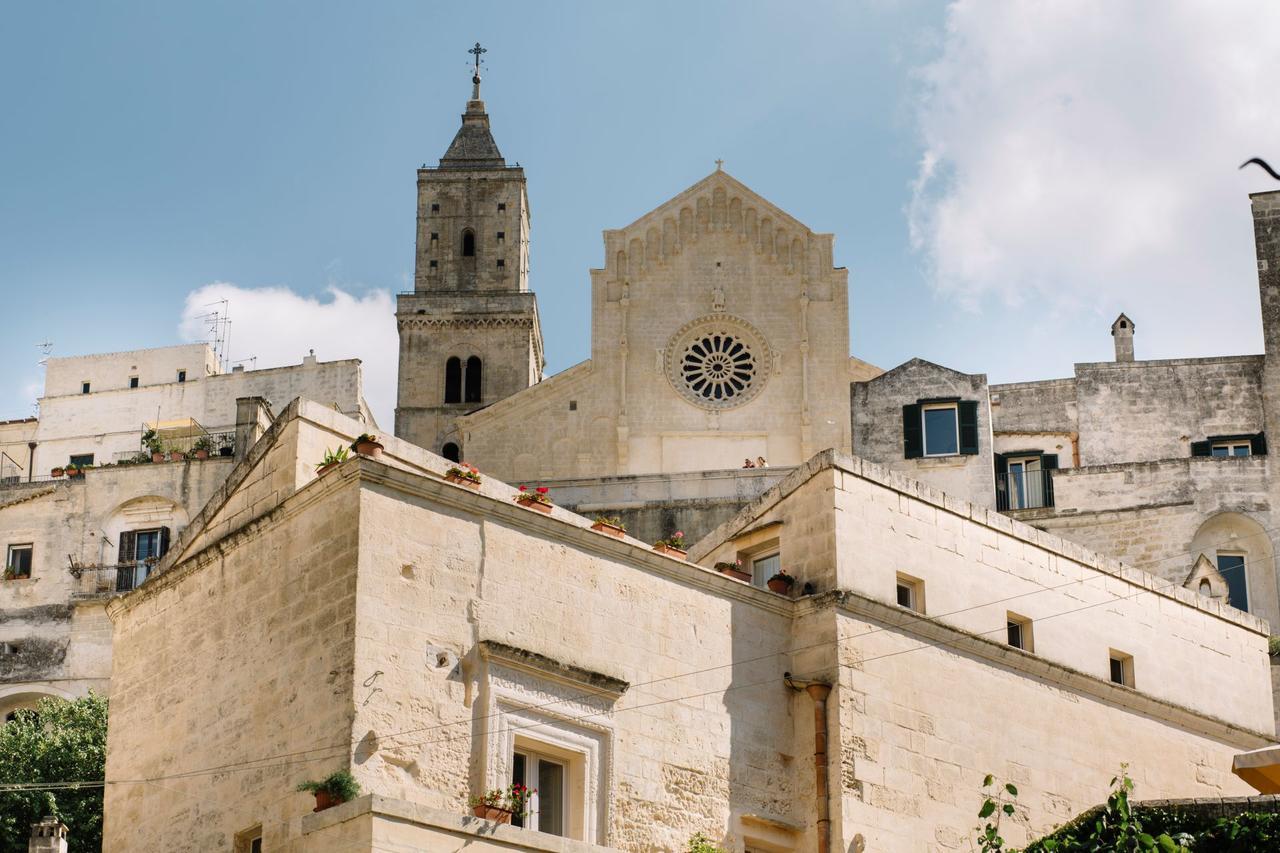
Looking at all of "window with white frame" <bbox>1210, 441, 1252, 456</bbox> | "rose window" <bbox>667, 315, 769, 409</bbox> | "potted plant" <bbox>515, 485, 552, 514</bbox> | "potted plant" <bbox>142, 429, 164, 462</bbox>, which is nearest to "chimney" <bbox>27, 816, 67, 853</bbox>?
"potted plant" <bbox>515, 485, 552, 514</bbox>

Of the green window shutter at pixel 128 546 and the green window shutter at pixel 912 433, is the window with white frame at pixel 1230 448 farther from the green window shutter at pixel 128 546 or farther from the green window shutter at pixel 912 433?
the green window shutter at pixel 128 546

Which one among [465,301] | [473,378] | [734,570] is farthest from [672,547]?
[465,301]

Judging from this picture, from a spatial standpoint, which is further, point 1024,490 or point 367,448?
point 1024,490

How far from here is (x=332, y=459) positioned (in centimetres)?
2156

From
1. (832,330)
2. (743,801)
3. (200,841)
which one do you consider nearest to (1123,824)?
(743,801)

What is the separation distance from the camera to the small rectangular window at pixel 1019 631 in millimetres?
25906

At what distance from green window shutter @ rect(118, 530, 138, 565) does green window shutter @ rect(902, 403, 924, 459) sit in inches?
692

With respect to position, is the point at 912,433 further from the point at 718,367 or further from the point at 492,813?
the point at 492,813

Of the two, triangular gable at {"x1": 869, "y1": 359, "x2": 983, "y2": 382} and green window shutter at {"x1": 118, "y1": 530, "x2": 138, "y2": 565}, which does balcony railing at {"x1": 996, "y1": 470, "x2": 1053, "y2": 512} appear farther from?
green window shutter at {"x1": 118, "y1": 530, "x2": 138, "y2": 565}

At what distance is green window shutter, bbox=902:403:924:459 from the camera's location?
4347 centimetres

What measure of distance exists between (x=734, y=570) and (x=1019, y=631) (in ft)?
12.7

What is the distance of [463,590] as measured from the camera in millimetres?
20875

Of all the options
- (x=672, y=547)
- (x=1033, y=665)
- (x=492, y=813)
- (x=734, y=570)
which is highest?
(x=672, y=547)

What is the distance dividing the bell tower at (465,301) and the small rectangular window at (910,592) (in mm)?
43016
